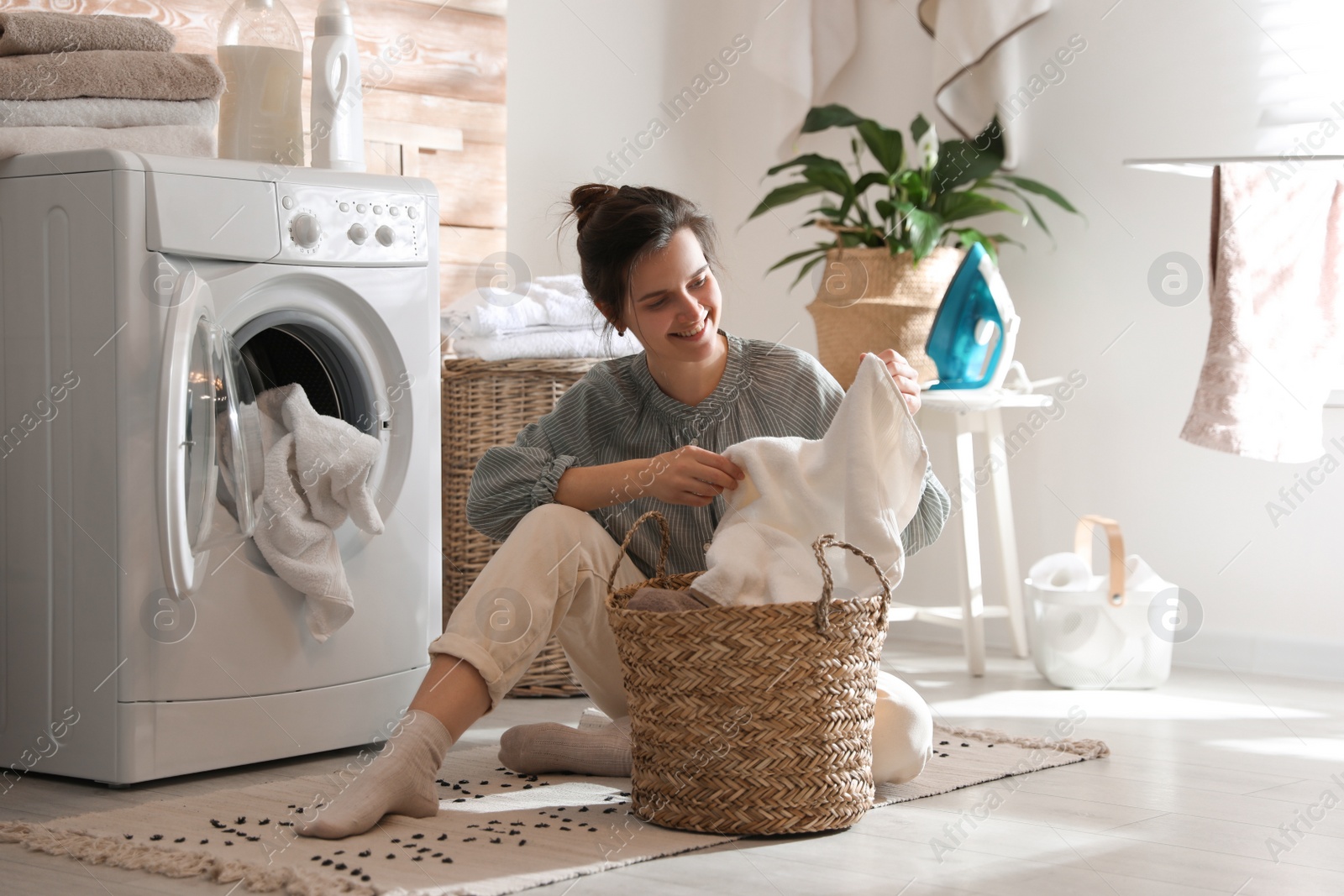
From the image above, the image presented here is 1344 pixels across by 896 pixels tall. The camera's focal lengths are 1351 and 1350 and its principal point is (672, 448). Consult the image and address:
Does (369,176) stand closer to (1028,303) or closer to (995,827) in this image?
(995,827)

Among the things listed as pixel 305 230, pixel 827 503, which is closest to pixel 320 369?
pixel 305 230

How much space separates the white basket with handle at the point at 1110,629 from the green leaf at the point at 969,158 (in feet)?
2.46

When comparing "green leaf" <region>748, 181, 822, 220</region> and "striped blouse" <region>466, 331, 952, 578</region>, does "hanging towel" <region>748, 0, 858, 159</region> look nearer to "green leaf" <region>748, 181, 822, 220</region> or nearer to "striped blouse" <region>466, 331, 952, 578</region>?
"green leaf" <region>748, 181, 822, 220</region>

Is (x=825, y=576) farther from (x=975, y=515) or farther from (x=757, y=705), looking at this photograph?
(x=975, y=515)

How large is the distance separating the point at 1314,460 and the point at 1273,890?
1.36 meters

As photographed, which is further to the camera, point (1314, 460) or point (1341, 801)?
point (1314, 460)

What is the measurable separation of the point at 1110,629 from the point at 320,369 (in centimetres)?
136

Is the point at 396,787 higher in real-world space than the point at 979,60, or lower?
lower

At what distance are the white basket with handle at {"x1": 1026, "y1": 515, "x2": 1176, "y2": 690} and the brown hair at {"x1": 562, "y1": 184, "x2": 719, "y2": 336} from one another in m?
1.04

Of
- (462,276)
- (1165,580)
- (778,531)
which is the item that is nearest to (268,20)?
(462,276)

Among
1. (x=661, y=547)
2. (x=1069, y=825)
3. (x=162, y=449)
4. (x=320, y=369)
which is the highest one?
(x=320, y=369)

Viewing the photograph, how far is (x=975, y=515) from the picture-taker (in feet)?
8.18

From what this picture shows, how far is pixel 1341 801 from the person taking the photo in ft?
5.17

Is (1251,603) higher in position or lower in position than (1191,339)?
lower
